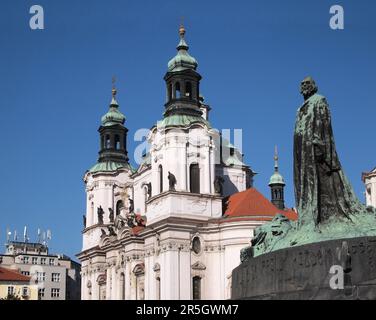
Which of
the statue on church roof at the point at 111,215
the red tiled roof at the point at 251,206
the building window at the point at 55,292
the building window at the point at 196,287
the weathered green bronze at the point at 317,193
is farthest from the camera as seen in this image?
the building window at the point at 55,292

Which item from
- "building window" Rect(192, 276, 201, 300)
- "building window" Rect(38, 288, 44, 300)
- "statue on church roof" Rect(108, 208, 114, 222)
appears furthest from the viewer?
"building window" Rect(38, 288, 44, 300)

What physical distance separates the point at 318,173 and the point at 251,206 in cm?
4172

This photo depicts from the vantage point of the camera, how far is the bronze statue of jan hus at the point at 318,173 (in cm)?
1371

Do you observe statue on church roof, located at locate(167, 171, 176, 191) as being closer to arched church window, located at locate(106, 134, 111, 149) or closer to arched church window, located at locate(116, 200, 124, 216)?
arched church window, located at locate(116, 200, 124, 216)

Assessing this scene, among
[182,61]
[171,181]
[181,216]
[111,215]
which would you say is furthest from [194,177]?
[111,215]

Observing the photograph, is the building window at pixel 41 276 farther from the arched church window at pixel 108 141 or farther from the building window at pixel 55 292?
the arched church window at pixel 108 141

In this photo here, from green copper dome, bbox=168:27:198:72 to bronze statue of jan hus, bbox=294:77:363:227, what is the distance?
4628cm

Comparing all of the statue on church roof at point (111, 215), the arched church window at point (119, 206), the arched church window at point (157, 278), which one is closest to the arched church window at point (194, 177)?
the arched church window at point (157, 278)

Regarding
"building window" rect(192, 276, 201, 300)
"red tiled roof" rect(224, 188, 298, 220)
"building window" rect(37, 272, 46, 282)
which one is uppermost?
"red tiled roof" rect(224, 188, 298, 220)

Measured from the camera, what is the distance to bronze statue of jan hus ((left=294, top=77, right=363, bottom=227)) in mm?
13711

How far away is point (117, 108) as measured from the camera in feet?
239

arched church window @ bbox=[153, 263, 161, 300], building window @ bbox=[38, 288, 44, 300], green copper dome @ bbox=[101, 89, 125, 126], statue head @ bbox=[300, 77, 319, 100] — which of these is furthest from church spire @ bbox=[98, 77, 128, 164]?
Result: statue head @ bbox=[300, 77, 319, 100]

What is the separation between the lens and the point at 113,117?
70938 mm

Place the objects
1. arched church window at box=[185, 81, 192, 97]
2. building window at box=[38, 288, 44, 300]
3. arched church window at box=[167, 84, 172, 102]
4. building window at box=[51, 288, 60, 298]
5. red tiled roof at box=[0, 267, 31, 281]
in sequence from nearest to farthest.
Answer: arched church window at box=[185, 81, 192, 97], arched church window at box=[167, 84, 172, 102], red tiled roof at box=[0, 267, 31, 281], building window at box=[38, 288, 44, 300], building window at box=[51, 288, 60, 298]
